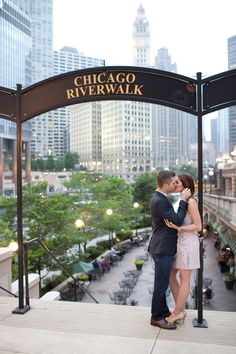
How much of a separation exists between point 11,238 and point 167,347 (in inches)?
664

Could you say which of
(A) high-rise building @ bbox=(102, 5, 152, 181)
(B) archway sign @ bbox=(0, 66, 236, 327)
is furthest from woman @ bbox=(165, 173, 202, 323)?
(A) high-rise building @ bbox=(102, 5, 152, 181)

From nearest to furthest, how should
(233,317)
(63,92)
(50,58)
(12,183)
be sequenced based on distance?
1. (233,317)
2. (63,92)
3. (12,183)
4. (50,58)

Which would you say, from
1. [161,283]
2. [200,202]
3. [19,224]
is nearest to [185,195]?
[200,202]

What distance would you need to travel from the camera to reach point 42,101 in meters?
4.92

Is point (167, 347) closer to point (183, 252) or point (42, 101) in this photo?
point (183, 252)

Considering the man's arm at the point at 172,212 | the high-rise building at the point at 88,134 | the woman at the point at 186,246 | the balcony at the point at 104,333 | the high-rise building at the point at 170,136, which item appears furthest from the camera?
the high-rise building at the point at 170,136

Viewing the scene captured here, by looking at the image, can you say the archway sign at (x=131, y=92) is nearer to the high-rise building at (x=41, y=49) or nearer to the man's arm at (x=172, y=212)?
the man's arm at (x=172, y=212)

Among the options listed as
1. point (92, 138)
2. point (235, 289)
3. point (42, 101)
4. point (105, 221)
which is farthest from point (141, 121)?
point (42, 101)

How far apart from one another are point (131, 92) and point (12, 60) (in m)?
89.7

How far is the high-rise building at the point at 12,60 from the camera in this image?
8106 centimetres

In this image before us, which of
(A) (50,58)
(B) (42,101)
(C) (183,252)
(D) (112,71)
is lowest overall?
(C) (183,252)

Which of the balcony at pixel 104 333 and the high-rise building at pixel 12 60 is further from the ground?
the high-rise building at pixel 12 60

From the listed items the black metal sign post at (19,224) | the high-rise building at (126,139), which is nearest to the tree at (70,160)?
the high-rise building at (126,139)

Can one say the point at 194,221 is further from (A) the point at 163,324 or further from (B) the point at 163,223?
(A) the point at 163,324
